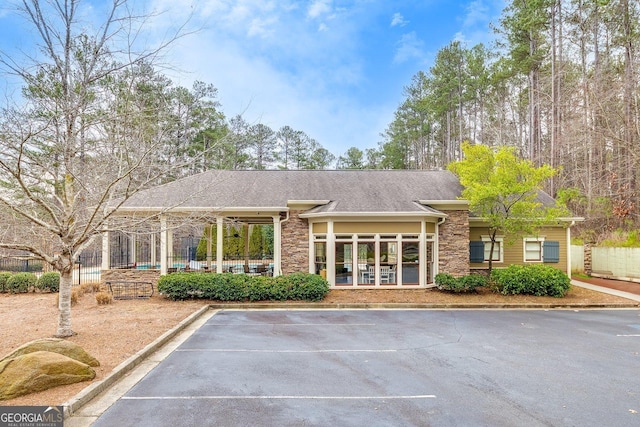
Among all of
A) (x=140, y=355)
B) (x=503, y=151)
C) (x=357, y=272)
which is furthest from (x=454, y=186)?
(x=140, y=355)

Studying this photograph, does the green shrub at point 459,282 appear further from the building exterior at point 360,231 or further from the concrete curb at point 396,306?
the concrete curb at point 396,306

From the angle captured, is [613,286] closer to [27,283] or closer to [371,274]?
[371,274]

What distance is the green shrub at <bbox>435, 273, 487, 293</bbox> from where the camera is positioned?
13500 mm

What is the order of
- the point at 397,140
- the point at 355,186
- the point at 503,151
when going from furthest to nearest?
the point at 397,140 → the point at 355,186 → the point at 503,151

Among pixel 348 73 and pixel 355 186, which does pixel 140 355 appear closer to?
pixel 355 186

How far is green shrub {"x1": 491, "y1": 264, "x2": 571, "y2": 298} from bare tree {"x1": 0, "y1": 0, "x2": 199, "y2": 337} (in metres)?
12.1

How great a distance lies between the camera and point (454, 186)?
55.0 ft

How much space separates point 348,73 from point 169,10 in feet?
78.6

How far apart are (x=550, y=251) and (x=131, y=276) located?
1728cm

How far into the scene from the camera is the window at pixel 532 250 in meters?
16.2

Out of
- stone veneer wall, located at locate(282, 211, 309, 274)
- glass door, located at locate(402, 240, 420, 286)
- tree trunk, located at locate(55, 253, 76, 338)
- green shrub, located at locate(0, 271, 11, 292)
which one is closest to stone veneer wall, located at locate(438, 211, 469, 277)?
glass door, located at locate(402, 240, 420, 286)

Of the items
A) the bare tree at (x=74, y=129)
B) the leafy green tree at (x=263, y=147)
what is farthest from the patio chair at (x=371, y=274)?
the leafy green tree at (x=263, y=147)

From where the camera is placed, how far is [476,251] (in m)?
15.8

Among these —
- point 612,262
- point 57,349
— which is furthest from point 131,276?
point 612,262
